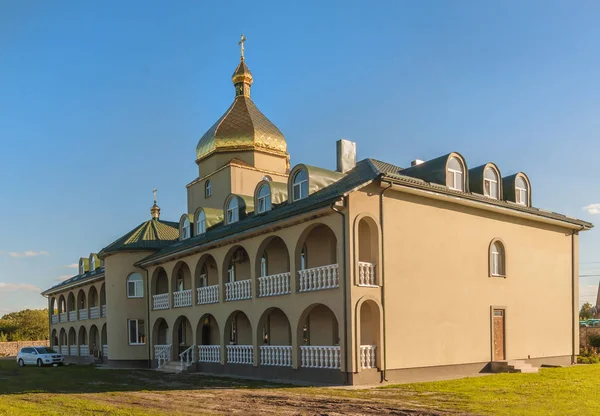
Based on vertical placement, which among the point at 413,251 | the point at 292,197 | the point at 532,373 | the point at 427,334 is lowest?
the point at 532,373

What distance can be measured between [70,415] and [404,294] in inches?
410

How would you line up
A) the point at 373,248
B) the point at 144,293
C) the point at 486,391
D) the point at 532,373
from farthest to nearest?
the point at 144,293
the point at 532,373
the point at 373,248
the point at 486,391

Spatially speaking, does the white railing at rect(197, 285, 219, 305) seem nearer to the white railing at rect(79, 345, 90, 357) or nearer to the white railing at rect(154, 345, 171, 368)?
the white railing at rect(154, 345, 171, 368)

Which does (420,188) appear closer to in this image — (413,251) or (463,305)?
(413,251)

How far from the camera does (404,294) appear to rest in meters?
18.4

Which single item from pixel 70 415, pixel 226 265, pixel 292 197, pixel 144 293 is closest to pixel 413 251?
pixel 292 197

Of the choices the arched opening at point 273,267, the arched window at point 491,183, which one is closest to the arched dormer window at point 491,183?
the arched window at point 491,183

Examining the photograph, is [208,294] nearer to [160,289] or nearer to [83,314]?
[160,289]

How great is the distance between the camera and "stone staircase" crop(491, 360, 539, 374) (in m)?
20.2

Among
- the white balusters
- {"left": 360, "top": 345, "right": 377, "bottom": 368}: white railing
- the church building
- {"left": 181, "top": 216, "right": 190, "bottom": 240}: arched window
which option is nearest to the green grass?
{"left": 360, "top": 345, "right": 377, "bottom": 368}: white railing

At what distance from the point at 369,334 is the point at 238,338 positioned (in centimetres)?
798

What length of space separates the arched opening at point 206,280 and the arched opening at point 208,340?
989mm

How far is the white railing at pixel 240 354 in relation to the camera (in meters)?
21.4

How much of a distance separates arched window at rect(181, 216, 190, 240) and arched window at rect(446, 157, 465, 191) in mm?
13806
